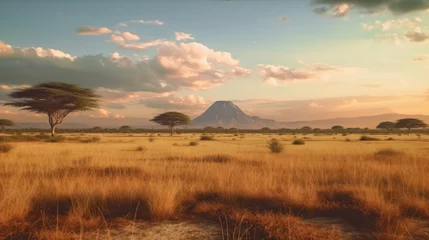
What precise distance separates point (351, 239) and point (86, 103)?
4624 cm

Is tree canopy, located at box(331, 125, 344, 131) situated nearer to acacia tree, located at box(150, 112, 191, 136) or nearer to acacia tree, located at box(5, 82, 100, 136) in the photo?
acacia tree, located at box(150, 112, 191, 136)

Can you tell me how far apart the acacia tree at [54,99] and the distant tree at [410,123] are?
314ft

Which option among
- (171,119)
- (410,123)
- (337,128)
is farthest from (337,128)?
(171,119)

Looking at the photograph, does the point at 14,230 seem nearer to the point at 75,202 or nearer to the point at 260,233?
the point at 75,202

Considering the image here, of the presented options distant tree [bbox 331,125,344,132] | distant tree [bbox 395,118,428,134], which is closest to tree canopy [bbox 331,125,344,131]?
distant tree [bbox 331,125,344,132]

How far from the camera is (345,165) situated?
12.0 m

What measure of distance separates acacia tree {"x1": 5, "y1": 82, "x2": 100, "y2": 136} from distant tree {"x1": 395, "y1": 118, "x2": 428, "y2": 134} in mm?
95742

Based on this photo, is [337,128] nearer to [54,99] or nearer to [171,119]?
[171,119]

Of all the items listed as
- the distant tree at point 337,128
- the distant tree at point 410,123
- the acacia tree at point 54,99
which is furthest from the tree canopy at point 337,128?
the acacia tree at point 54,99

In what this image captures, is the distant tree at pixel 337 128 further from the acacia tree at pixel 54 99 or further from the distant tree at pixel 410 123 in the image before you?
the acacia tree at pixel 54 99

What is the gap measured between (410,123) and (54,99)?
10270cm

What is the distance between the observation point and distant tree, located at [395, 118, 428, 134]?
326 ft

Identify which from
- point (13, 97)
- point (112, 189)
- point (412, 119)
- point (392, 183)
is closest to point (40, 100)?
point (13, 97)

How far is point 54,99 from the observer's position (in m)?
44.5
